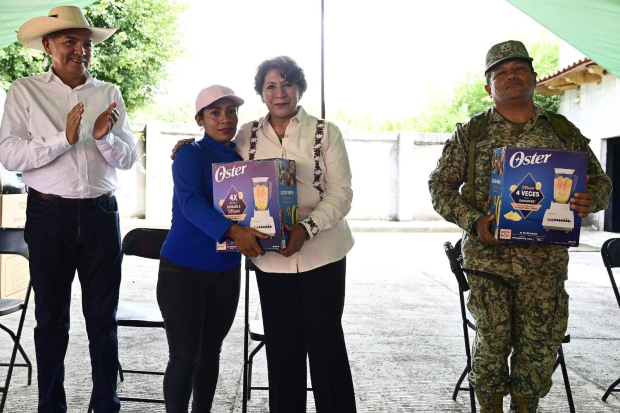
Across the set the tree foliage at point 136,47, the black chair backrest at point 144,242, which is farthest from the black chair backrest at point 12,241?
the tree foliage at point 136,47

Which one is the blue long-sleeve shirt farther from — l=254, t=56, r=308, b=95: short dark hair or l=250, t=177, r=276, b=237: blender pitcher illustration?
l=254, t=56, r=308, b=95: short dark hair

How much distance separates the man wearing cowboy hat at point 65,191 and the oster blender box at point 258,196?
2.78ft

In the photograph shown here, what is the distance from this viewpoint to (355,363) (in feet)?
13.7

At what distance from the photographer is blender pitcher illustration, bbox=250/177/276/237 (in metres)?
2.28

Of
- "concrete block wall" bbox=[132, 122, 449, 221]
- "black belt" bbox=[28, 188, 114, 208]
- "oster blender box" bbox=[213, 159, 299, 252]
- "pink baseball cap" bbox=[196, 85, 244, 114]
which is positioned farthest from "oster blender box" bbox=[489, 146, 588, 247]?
"concrete block wall" bbox=[132, 122, 449, 221]

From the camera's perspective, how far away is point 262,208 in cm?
230

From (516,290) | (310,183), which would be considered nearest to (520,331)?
(516,290)

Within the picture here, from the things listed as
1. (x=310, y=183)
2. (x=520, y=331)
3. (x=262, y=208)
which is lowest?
(x=520, y=331)

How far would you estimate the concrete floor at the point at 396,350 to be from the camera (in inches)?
137

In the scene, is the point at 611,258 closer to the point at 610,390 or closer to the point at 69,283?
the point at 610,390

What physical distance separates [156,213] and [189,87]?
35.0 meters

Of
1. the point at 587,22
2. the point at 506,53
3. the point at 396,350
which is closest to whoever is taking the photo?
the point at 506,53

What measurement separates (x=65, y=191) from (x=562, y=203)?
2304mm

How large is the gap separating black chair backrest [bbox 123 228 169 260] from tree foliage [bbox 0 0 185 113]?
1186cm
